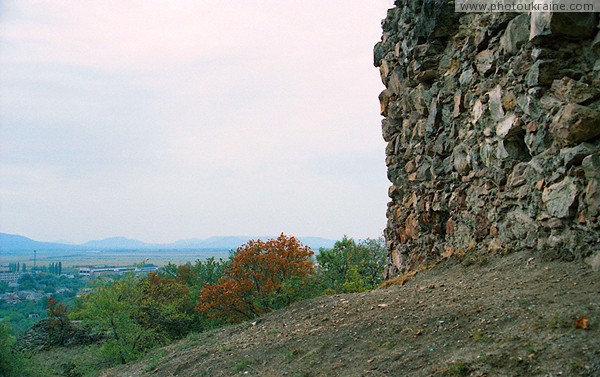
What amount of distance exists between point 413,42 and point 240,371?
23.4ft

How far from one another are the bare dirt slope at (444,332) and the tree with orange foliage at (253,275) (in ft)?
32.3

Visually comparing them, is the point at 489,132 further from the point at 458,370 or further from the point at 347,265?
the point at 347,265

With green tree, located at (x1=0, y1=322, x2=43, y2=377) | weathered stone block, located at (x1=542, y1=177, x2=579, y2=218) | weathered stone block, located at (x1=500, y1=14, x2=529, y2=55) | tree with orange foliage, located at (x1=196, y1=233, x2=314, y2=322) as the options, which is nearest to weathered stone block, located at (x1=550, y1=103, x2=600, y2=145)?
weathered stone block, located at (x1=542, y1=177, x2=579, y2=218)

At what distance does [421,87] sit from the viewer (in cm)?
1027

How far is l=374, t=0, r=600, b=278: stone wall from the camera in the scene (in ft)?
20.7

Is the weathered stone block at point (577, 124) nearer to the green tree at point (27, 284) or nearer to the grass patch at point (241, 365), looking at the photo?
the grass patch at point (241, 365)

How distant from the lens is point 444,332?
5.70 m

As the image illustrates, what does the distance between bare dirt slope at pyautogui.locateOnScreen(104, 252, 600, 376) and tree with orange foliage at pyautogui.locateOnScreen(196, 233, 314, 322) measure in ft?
32.3

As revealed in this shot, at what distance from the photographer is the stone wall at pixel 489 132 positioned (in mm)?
6297

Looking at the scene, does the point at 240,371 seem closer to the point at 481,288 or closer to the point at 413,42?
the point at 481,288

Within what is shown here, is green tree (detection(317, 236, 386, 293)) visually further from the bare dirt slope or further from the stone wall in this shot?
the bare dirt slope

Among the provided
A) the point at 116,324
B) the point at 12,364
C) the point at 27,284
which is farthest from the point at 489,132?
the point at 27,284

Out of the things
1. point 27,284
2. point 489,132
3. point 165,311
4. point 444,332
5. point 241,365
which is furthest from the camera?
point 27,284

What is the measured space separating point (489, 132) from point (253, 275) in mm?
13289
